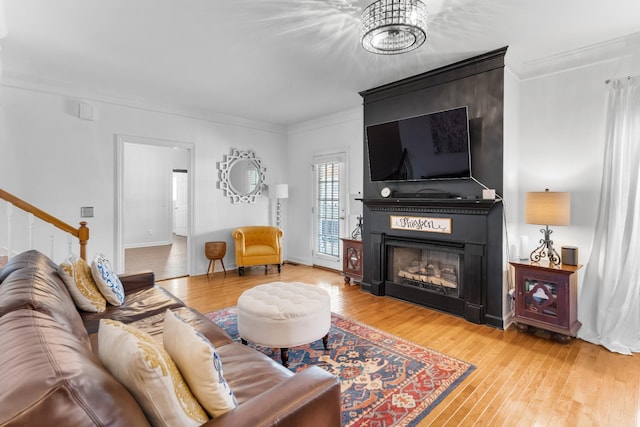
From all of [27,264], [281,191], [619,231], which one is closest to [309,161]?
[281,191]

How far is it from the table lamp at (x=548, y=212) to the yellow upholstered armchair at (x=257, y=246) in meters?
3.55

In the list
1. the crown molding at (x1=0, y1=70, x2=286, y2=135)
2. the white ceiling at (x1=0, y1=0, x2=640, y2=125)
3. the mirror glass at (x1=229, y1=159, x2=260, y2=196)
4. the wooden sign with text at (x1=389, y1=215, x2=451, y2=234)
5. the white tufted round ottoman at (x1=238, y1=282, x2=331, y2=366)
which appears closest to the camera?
the white tufted round ottoman at (x1=238, y1=282, x2=331, y2=366)

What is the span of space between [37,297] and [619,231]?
412 cm

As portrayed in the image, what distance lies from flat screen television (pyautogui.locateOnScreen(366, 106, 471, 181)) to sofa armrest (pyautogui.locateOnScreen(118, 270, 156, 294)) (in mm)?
2771

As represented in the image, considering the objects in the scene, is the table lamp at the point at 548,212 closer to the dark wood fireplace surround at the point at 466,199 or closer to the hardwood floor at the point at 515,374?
the dark wood fireplace surround at the point at 466,199

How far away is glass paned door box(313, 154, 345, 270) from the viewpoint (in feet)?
18.0

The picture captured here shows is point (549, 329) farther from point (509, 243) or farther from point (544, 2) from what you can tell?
point (544, 2)

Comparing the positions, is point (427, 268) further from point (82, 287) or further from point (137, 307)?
point (82, 287)

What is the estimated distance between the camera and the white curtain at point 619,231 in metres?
2.77

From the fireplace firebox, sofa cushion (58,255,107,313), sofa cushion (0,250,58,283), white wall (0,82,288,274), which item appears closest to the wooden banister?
white wall (0,82,288,274)

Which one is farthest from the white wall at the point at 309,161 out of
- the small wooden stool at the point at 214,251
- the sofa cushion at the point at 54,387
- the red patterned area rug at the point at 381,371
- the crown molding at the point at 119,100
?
the sofa cushion at the point at 54,387

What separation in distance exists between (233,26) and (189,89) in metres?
1.80

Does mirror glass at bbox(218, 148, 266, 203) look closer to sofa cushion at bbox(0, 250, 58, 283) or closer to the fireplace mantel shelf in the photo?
the fireplace mantel shelf

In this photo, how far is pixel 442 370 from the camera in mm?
2400
